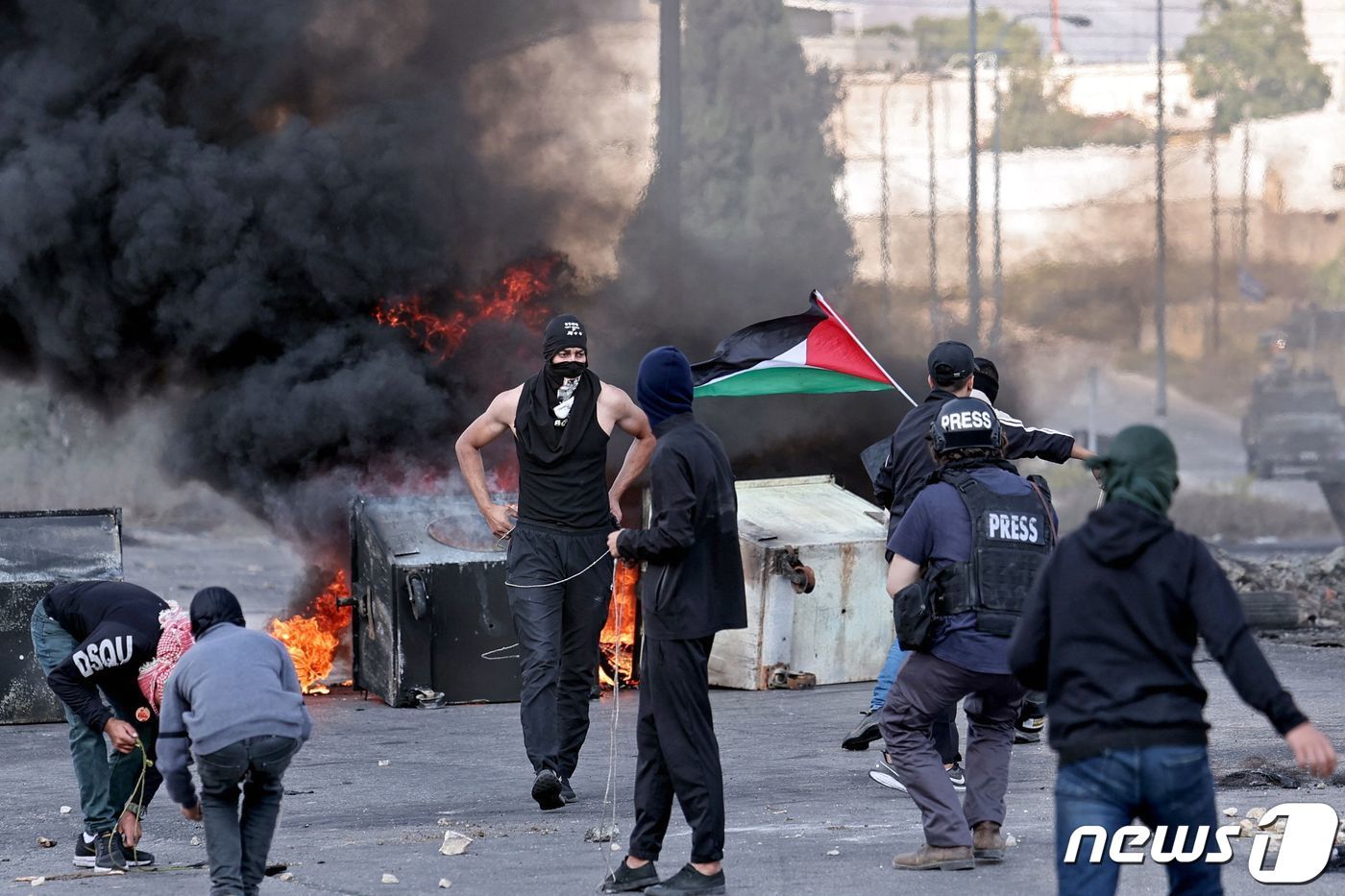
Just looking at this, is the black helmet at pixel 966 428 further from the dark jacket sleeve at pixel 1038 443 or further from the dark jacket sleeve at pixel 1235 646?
the dark jacket sleeve at pixel 1235 646

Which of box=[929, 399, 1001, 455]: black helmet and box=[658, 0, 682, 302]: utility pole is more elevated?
box=[658, 0, 682, 302]: utility pole

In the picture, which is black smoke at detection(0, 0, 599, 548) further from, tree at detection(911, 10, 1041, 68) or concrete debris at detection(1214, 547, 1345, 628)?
tree at detection(911, 10, 1041, 68)

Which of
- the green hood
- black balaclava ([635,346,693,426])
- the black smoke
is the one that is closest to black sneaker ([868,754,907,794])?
black balaclava ([635,346,693,426])

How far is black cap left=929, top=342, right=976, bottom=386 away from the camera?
6.40m

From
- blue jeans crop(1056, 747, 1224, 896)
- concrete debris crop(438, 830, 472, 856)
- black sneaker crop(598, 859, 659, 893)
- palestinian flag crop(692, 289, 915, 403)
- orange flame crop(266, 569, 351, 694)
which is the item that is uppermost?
palestinian flag crop(692, 289, 915, 403)

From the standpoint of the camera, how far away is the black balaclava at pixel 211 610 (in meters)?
4.83

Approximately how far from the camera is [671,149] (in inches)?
587

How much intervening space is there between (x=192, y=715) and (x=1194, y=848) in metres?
2.61

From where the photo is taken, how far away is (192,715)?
4.68 meters

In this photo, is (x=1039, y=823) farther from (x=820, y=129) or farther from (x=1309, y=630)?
(x=820, y=129)

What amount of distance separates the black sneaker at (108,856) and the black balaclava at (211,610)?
1302mm

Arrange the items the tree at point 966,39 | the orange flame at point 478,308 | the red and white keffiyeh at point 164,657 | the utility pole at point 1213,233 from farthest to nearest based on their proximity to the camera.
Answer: the tree at point 966,39 < the utility pole at point 1213,233 < the orange flame at point 478,308 < the red and white keffiyeh at point 164,657

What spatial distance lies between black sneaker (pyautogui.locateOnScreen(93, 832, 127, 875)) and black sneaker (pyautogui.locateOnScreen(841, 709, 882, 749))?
321 centimetres

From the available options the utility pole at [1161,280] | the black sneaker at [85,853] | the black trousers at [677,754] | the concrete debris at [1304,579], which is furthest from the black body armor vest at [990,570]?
the utility pole at [1161,280]
